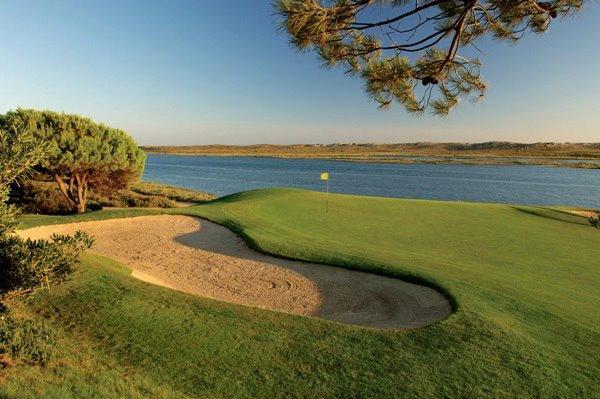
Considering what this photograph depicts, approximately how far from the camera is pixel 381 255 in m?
12.8

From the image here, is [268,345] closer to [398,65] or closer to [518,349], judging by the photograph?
[518,349]

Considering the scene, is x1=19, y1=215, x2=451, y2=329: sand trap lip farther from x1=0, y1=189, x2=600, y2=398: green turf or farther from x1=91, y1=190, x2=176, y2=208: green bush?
x1=91, y1=190, x2=176, y2=208: green bush

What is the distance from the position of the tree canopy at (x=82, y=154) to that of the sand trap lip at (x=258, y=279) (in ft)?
26.2

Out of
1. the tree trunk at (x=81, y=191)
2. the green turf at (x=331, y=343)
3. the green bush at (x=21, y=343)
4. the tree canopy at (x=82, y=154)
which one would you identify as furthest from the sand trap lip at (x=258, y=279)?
the tree trunk at (x=81, y=191)

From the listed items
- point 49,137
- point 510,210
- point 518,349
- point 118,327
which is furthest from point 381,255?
point 49,137

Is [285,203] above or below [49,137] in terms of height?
below

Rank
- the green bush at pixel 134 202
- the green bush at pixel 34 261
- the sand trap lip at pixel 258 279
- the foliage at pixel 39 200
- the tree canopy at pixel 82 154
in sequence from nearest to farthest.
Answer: the green bush at pixel 34 261, the sand trap lip at pixel 258 279, the tree canopy at pixel 82 154, the foliage at pixel 39 200, the green bush at pixel 134 202

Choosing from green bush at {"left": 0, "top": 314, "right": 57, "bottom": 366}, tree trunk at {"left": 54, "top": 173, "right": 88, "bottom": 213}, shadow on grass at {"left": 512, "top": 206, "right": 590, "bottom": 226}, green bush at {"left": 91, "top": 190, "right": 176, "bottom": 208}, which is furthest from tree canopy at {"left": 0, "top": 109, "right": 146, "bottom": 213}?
shadow on grass at {"left": 512, "top": 206, "right": 590, "bottom": 226}

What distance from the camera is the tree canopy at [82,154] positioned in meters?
22.1

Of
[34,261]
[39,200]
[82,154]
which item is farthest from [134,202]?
[34,261]

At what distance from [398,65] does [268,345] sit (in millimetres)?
5033

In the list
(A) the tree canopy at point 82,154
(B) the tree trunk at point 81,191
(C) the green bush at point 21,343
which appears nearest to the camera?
(C) the green bush at point 21,343

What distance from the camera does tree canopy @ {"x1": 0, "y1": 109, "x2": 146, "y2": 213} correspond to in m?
22.1

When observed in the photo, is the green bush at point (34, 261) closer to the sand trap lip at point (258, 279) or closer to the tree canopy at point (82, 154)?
the sand trap lip at point (258, 279)
